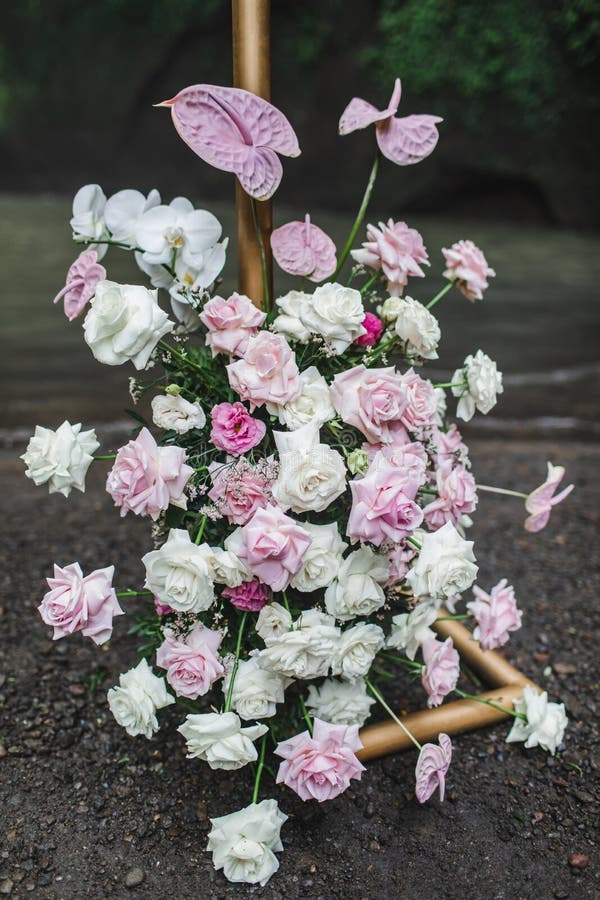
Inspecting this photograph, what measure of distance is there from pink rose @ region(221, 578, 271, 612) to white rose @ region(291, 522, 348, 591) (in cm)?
7

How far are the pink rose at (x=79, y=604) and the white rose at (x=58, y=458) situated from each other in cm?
15

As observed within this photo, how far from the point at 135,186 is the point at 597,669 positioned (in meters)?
12.6

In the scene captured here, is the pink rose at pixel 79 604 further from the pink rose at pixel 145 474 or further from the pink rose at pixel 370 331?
the pink rose at pixel 370 331

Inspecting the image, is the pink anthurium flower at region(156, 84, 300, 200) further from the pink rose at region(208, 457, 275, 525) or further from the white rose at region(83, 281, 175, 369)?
the pink rose at region(208, 457, 275, 525)

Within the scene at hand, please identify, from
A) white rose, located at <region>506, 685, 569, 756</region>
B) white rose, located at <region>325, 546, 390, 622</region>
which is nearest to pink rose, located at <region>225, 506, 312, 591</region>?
white rose, located at <region>325, 546, 390, 622</region>

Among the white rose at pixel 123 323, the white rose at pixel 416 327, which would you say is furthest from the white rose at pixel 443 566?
the white rose at pixel 123 323

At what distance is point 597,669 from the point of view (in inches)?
78.9

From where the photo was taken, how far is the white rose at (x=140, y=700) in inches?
58.4

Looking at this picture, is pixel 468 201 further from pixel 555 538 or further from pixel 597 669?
pixel 597 669

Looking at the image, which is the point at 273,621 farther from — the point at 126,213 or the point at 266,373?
the point at 126,213

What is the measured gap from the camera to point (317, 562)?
1.37 m

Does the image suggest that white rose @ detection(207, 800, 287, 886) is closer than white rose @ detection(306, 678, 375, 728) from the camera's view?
Yes

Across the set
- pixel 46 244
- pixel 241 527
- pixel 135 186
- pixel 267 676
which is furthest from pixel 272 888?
pixel 135 186

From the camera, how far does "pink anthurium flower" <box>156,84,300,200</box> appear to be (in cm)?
137
